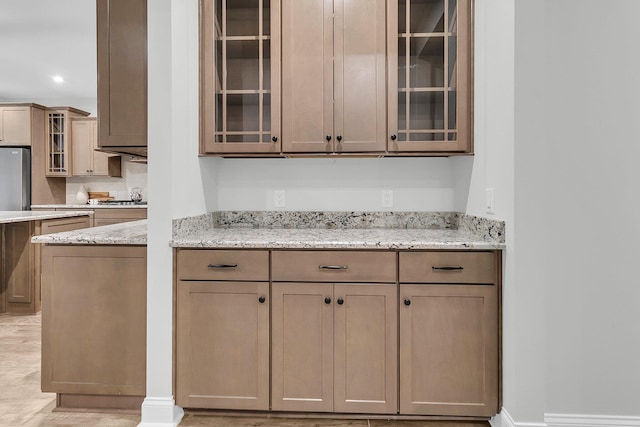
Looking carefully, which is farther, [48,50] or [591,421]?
[48,50]

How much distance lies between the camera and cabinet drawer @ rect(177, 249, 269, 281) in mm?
2014

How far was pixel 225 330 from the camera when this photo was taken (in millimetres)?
2021

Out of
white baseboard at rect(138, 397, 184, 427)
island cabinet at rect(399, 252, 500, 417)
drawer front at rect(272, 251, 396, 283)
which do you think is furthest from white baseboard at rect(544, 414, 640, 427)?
white baseboard at rect(138, 397, 184, 427)

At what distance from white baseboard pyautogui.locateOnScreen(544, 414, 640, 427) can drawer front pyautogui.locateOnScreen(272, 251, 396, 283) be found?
985 millimetres

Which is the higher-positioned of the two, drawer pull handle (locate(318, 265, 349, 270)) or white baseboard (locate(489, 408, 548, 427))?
drawer pull handle (locate(318, 265, 349, 270))

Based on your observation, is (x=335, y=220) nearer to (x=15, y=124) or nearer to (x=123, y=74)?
(x=123, y=74)

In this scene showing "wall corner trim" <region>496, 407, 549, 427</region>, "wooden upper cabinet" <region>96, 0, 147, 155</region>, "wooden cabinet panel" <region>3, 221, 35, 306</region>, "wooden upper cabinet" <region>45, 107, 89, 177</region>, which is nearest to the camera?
"wall corner trim" <region>496, 407, 549, 427</region>

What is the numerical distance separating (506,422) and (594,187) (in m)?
1.12

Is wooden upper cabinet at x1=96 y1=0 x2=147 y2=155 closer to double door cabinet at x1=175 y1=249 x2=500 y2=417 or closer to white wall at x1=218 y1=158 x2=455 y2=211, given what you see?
white wall at x1=218 y1=158 x2=455 y2=211

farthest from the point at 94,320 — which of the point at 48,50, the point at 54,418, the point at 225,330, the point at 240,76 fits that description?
the point at 48,50

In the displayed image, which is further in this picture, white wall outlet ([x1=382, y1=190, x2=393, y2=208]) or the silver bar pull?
white wall outlet ([x1=382, y1=190, x2=393, y2=208])

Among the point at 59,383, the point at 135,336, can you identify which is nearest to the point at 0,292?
the point at 59,383

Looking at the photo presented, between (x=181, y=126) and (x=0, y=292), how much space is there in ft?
11.1

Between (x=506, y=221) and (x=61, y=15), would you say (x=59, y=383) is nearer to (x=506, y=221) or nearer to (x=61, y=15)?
(x=506, y=221)
